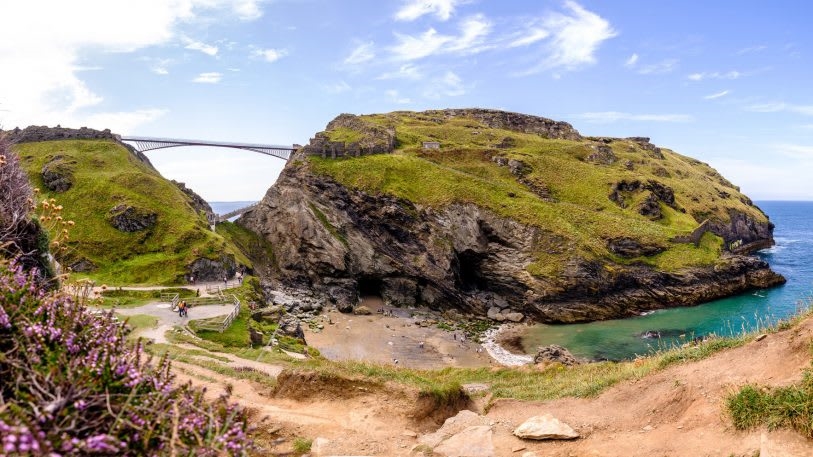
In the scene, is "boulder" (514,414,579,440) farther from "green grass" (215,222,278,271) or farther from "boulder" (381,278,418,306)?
"green grass" (215,222,278,271)

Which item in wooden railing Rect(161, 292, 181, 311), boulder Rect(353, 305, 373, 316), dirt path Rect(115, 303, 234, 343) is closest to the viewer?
dirt path Rect(115, 303, 234, 343)

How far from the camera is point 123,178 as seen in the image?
2862 inches

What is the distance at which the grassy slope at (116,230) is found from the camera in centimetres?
5719

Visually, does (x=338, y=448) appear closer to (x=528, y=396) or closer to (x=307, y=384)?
(x=307, y=384)

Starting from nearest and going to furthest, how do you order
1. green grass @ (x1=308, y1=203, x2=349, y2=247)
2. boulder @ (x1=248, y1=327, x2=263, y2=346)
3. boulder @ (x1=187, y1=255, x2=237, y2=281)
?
boulder @ (x1=248, y1=327, x2=263, y2=346), boulder @ (x1=187, y1=255, x2=237, y2=281), green grass @ (x1=308, y1=203, x2=349, y2=247)

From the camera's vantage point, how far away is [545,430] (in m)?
12.5

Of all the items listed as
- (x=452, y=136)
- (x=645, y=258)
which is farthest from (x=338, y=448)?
(x=452, y=136)

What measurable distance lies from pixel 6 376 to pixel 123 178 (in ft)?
263

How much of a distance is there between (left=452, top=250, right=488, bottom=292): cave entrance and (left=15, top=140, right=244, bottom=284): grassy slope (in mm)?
36318

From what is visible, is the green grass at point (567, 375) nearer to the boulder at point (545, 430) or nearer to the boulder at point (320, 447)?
the boulder at point (545, 430)

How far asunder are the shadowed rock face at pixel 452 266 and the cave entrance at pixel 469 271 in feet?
0.58

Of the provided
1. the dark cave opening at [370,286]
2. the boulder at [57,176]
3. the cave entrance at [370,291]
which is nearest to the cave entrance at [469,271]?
the cave entrance at [370,291]

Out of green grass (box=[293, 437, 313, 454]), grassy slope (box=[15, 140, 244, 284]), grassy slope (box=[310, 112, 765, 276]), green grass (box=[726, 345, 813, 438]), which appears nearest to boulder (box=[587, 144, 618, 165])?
grassy slope (box=[310, 112, 765, 276])

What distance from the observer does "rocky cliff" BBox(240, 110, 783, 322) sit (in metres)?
69.8
